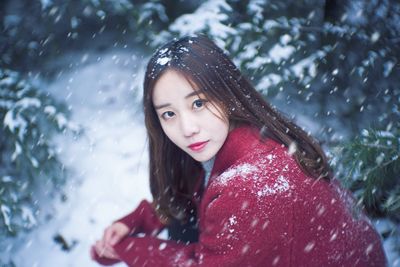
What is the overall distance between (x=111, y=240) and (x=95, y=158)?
2.26m

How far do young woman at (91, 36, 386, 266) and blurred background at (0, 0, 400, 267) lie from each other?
0.83 feet

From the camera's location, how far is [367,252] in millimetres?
1727

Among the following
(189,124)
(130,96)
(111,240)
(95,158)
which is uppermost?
(189,124)

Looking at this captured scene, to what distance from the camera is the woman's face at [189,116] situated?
64.6 inches

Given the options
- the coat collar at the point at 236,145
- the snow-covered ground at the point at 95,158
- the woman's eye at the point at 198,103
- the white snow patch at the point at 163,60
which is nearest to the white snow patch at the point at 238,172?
the coat collar at the point at 236,145

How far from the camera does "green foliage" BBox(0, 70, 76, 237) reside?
273 cm

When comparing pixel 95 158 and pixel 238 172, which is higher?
pixel 238 172

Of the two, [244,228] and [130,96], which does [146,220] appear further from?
[130,96]

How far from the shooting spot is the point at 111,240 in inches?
85.4

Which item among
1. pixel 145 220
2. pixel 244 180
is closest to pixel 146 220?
pixel 145 220

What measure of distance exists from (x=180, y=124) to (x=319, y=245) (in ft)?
2.71

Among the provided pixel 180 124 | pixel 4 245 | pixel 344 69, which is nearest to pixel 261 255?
pixel 180 124

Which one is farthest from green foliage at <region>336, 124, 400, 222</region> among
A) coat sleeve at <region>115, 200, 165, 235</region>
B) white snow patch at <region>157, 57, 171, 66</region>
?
coat sleeve at <region>115, 200, 165, 235</region>

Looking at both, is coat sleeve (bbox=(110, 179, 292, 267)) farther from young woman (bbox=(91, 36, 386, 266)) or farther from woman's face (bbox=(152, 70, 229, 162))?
woman's face (bbox=(152, 70, 229, 162))
